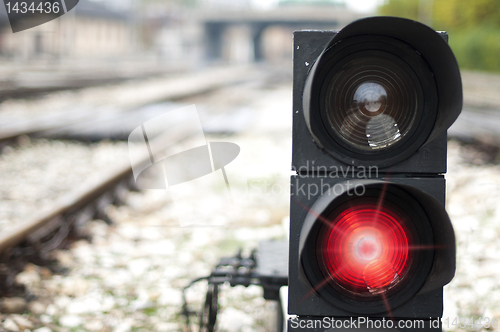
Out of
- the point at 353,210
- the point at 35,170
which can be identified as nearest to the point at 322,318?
the point at 353,210

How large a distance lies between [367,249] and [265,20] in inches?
2571

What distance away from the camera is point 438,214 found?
3.98ft

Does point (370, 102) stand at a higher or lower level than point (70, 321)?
higher

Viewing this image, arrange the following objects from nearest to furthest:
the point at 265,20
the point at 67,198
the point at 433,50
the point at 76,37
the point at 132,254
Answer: the point at 433,50 → the point at 132,254 → the point at 67,198 → the point at 76,37 → the point at 265,20

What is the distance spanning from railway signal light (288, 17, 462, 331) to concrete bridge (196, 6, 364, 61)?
58.7 m

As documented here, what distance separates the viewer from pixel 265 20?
62844 mm

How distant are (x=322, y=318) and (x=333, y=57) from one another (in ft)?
2.56

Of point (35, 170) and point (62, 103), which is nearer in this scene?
point (35, 170)

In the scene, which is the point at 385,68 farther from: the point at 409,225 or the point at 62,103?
the point at 62,103

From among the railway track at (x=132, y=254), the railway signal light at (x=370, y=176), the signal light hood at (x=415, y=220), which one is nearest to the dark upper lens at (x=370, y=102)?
the railway signal light at (x=370, y=176)

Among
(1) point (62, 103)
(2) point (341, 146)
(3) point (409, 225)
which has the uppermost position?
(2) point (341, 146)

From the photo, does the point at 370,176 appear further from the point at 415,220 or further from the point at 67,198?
the point at 67,198

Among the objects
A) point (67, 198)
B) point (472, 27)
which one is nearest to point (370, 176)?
point (67, 198)

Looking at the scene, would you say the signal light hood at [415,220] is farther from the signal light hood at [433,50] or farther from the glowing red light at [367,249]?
the signal light hood at [433,50]
